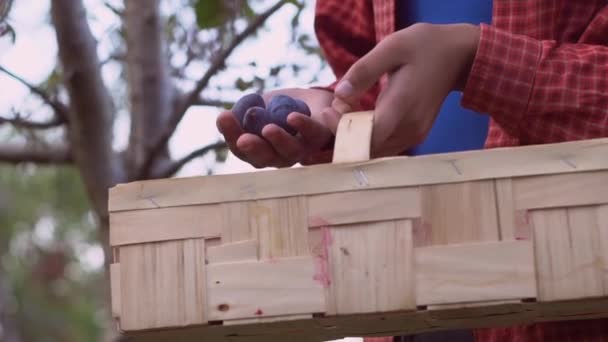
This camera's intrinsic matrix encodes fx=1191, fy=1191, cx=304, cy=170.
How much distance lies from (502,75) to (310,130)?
0.47 ft

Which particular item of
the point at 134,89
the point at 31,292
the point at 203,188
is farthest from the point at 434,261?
the point at 31,292

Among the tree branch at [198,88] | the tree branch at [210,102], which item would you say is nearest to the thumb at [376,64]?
the tree branch at [198,88]

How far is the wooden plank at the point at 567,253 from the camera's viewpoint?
0.74m

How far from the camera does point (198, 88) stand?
1.72m

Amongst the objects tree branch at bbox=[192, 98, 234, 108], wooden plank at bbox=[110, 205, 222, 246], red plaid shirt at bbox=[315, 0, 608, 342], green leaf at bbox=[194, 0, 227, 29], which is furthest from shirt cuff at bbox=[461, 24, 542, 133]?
tree branch at bbox=[192, 98, 234, 108]

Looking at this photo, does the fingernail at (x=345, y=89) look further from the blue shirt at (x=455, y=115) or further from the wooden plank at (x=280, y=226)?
the blue shirt at (x=455, y=115)

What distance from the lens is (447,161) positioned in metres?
0.76

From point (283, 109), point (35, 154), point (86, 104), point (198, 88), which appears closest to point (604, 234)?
point (283, 109)

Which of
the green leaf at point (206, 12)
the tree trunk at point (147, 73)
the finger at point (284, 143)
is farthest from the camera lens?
the tree trunk at point (147, 73)

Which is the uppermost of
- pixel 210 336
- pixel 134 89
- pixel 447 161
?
pixel 134 89

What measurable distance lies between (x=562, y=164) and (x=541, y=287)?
0.26 ft

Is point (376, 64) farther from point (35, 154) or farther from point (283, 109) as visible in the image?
point (35, 154)

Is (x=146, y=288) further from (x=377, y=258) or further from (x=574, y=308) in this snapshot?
(x=574, y=308)

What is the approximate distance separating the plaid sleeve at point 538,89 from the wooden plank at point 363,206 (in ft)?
0.45
